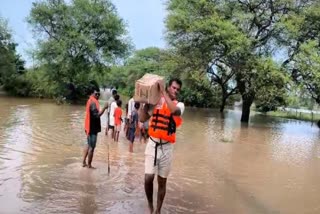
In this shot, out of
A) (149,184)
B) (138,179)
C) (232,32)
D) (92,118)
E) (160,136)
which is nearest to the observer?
(160,136)

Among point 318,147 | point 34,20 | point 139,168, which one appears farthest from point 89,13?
point 139,168

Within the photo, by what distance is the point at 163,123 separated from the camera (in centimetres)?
630

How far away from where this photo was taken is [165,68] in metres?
30.8

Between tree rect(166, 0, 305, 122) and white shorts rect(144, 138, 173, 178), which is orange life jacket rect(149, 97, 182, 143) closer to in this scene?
white shorts rect(144, 138, 173, 178)

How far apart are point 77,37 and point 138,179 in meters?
35.1

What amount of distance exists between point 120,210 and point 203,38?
73.4 feet

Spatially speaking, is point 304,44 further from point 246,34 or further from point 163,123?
point 163,123

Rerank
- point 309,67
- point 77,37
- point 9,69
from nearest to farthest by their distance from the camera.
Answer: point 309,67
point 77,37
point 9,69

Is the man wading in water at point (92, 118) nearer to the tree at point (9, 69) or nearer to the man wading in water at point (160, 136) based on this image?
the man wading in water at point (160, 136)

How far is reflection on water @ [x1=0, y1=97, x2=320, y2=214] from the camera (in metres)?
7.29

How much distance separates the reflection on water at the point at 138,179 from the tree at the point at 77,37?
92.6 ft

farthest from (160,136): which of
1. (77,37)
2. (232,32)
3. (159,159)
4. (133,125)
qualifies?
(77,37)

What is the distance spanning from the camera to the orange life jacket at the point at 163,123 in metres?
6.27

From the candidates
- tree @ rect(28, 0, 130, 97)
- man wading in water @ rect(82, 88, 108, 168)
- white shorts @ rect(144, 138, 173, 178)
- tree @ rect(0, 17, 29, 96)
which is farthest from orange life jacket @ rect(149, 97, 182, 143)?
tree @ rect(0, 17, 29, 96)
